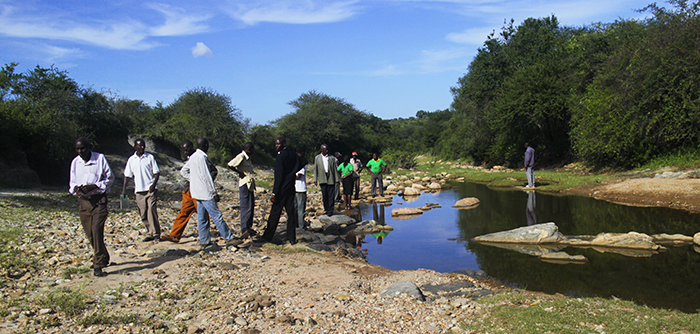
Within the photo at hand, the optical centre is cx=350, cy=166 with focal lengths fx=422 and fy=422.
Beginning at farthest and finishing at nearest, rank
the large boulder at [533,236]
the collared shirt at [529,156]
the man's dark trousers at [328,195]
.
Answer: the collared shirt at [529,156]
the man's dark trousers at [328,195]
the large boulder at [533,236]

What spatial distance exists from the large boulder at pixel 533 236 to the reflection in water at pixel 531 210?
6.59ft

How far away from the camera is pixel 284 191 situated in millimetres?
8273

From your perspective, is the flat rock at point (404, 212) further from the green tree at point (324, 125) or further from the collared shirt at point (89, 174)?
the green tree at point (324, 125)

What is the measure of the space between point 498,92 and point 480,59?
4.86 metres

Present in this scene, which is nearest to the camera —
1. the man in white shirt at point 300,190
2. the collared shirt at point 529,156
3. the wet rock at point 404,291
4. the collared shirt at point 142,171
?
the wet rock at point 404,291

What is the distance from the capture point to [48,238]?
7.73 m

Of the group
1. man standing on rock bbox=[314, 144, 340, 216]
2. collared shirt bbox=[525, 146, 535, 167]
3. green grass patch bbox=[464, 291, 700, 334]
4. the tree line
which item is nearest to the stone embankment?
green grass patch bbox=[464, 291, 700, 334]

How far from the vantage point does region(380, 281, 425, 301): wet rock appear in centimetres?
549

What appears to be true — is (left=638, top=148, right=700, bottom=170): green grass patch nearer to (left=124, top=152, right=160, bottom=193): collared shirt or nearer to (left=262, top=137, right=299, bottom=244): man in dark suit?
(left=262, top=137, right=299, bottom=244): man in dark suit

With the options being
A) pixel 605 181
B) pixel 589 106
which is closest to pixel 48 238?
pixel 605 181

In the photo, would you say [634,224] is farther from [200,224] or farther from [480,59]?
[480,59]

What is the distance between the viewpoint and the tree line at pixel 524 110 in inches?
706

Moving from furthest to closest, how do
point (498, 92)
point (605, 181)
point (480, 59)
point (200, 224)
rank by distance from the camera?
point (480, 59)
point (498, 92)
point (605, 181)
point (200, 224)

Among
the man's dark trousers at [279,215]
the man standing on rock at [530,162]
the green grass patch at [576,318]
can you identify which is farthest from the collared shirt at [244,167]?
the man standing on rock at [530,162]
